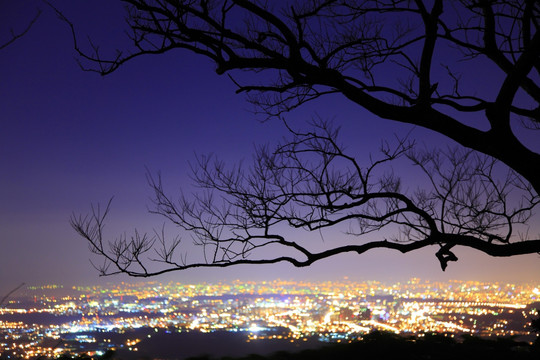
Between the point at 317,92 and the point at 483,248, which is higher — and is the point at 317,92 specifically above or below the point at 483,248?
above

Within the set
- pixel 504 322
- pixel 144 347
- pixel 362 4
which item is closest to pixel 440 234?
pixel 362 4

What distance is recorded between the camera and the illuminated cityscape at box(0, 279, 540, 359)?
267 inches

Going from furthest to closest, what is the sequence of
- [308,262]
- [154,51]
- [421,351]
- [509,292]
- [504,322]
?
[509,292] → [504,322] → [308,262] → [421,351] → [154,51]

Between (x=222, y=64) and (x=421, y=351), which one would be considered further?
(x=421, y=351)

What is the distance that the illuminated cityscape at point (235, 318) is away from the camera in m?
6.78

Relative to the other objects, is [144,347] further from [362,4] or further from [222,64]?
A: [362,4]

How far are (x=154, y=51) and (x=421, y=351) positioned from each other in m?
4.21

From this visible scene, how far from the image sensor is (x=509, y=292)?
22922 millimetres

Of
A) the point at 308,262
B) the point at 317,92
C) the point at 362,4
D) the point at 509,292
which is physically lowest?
the point at 509,292

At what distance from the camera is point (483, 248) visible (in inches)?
178

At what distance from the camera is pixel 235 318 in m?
14.3

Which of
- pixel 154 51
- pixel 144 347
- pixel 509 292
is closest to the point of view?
pixel 154 51

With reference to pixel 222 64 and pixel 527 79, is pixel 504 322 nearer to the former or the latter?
pixel 527 79

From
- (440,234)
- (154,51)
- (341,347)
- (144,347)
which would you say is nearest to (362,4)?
(154,51)
